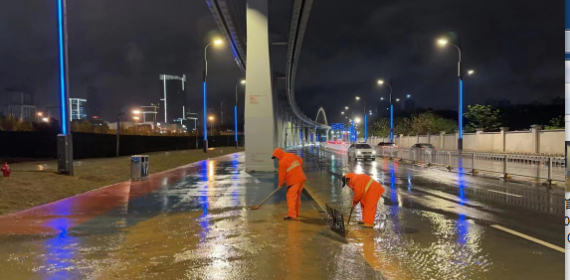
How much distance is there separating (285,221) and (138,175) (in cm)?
1015

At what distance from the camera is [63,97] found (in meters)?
13.6

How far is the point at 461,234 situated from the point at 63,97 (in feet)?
43.9

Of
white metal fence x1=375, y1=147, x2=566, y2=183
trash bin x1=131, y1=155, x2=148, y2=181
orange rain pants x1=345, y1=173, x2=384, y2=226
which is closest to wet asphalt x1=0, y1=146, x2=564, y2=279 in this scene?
orange rain pants x1=345, y1=173, x2=384, y2=226

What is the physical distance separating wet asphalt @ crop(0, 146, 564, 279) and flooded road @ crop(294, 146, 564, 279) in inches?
0.8

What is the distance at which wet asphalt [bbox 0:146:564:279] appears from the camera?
4.84 metres

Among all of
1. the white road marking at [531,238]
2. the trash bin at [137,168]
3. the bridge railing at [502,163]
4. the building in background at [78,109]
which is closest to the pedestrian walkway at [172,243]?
the white road marking at [531,238]

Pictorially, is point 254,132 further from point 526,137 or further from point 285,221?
point 526,137

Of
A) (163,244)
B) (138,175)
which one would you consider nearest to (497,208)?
(163,244)

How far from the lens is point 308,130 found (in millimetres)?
168250

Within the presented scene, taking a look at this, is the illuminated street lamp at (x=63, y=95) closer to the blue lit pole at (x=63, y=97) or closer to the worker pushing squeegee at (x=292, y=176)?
the blue lit pole at (x=63, y=97)

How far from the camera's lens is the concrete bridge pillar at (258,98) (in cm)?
1934

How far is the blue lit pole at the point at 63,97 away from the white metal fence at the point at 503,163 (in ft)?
57.3

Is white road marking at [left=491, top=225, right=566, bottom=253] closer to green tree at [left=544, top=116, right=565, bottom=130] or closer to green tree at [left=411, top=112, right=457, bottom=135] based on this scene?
green tree at [left=544, top=116, right=565, bottom=130]

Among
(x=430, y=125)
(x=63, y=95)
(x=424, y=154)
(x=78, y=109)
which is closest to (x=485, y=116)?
(x=430, y=125)
